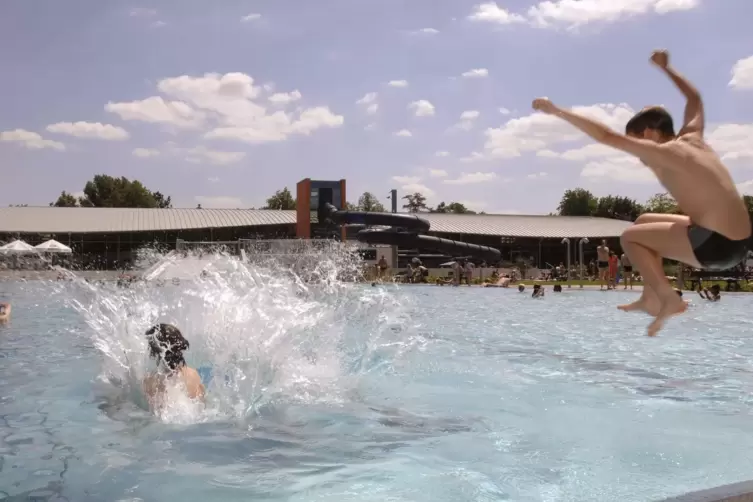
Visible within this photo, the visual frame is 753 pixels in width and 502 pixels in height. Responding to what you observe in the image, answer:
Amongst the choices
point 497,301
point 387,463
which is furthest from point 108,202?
point 387,463

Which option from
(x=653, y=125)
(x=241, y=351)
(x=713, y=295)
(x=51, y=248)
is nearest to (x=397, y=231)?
(x=51, y=248)

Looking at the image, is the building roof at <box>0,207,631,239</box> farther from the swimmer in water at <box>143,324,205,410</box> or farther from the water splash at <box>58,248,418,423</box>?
the swimmer in water at <box>143,324,205,410</box>

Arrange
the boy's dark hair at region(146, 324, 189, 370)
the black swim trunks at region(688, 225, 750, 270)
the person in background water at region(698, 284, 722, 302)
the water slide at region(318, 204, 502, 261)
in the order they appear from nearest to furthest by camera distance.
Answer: the black swim trunks at region(688, 225, 750, 270)
the boy's dark hair at region(146, 324, 189, 370)
the person in background water at region(698, 284, 722, 302)
the water slide at region(318, 204, 502, 261)

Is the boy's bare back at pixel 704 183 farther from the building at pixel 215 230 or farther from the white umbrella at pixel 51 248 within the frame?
the building at pixel 215 230

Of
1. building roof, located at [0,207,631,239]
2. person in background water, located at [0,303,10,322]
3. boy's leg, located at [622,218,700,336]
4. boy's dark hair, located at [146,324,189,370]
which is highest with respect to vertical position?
building roof, located at [0,207,631,239]

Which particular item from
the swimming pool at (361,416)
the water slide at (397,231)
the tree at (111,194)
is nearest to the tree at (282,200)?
the tree at (111,194)

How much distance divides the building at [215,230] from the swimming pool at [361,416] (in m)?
33.2

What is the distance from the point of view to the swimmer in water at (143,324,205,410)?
17.7 feet

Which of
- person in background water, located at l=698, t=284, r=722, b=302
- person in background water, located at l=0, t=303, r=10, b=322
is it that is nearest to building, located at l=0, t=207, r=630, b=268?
person in background water, located at l=698, t=284, r=722, b=302

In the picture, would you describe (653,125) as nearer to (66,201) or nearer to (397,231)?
(397,231)

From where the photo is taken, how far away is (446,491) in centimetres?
404

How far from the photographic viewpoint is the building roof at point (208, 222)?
4357cm

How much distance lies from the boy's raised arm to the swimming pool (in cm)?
211

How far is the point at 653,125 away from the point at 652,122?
15 mm
